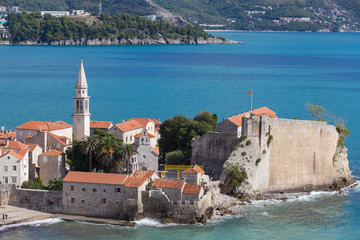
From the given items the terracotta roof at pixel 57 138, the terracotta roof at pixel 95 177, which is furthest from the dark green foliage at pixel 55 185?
the terracotta roof at pixel 57 138

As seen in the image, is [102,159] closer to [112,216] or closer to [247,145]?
[112,216]

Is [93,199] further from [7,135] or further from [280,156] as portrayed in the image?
[7,135]

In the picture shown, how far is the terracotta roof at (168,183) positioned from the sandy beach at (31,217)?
3.23 meters

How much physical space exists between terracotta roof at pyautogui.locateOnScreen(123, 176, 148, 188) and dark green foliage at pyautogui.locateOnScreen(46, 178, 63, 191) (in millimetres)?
5706

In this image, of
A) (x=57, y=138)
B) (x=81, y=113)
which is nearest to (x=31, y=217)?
(x=57, y=138)

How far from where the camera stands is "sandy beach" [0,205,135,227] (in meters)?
46.8

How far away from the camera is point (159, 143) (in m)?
60.8

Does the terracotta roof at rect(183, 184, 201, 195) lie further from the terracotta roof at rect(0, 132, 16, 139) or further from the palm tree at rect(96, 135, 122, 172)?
the terracotta roof at rect(0, 132, 16, 139)

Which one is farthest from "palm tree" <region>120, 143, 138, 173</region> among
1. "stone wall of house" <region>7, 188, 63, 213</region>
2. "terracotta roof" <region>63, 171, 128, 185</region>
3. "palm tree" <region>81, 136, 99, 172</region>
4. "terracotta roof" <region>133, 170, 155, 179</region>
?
"stone wall of house" <region>7, 188, 63, 213</region>

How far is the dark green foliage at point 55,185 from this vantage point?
50.3 meters

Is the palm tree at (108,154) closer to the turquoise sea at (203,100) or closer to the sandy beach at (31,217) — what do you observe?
the sandy beach at (31,217)

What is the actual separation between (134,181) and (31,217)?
7585mm

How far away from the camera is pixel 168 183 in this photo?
4747 centimetres

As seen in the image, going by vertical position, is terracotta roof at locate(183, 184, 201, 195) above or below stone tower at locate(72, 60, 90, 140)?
below
